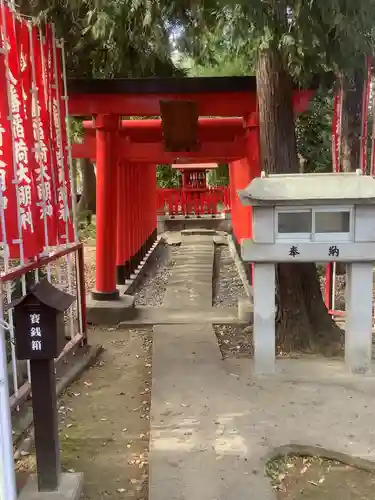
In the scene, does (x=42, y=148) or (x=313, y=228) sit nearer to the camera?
(x=42, y=148)

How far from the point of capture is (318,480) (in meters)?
3.20

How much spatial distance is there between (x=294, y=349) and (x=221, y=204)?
49.9 feet

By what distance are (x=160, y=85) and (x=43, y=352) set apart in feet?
15.9

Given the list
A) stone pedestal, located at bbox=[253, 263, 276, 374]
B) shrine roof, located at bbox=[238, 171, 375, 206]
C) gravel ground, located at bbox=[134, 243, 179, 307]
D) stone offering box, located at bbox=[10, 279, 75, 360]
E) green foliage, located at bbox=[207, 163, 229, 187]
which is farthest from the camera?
green foliage, located at bbox=[207, 163, 229, 187]

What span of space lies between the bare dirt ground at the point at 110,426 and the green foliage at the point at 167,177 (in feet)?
59.6

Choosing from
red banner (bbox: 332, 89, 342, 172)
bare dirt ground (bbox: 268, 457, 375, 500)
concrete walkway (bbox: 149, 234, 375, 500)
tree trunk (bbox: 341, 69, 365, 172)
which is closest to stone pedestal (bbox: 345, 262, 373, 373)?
concrete walkway (bbox: 149, 234, 375, 500)

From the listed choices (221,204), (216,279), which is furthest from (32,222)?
(221,204)

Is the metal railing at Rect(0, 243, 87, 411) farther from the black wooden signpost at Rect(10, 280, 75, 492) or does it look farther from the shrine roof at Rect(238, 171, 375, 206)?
the shrine roof at Rect(238, 171, 375, 206)

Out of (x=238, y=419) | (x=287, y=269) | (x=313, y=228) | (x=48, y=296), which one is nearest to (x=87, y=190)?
(x=287, y=269)

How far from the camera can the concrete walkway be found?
10.4ft

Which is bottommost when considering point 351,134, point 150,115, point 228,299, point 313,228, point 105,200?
point 228,299

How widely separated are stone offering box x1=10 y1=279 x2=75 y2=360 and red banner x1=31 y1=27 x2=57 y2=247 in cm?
154

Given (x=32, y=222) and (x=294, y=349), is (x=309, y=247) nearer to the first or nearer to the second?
(x=294, y=349)

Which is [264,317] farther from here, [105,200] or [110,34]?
[105,200]
